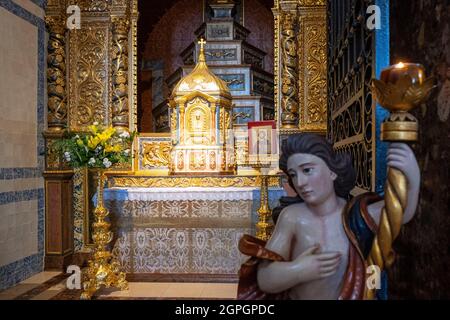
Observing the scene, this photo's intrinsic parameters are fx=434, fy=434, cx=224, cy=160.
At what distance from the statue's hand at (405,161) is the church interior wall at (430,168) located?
0.46 meters

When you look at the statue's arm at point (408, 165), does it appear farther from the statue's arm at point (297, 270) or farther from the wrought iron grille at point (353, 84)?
the wrought iron grille at point (353, 84)

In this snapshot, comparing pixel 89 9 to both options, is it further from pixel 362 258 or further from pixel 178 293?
pixel 362 258

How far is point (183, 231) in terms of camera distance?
565cm

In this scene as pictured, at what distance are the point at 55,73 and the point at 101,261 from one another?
2.97 meters

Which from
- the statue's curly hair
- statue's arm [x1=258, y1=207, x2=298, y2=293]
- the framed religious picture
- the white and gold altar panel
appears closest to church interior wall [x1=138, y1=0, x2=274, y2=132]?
the framed religious picture

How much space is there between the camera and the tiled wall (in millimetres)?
5340

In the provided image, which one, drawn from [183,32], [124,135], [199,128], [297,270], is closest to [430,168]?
[297,270]

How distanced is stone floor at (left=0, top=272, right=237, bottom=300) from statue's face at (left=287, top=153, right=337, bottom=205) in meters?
3.50

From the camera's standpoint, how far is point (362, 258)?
1600 millimetres

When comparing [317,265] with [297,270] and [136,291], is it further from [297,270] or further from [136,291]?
[136,291]

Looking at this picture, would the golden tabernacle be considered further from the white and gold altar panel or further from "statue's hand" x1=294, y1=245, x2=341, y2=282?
"statue's hand" x1=294, y1=245, x2=341, y2=282
